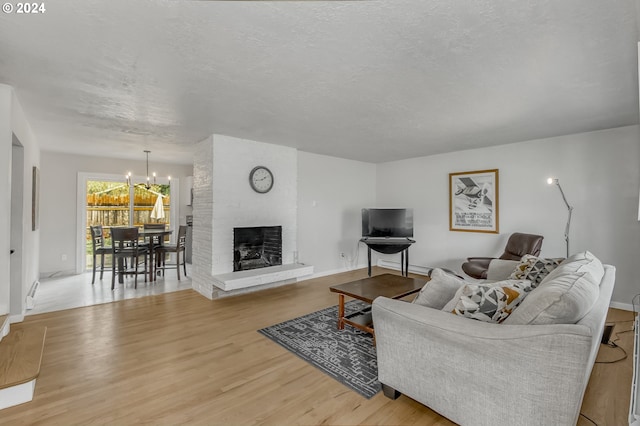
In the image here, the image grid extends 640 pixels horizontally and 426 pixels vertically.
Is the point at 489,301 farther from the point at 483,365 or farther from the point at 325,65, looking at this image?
the point at 325,65

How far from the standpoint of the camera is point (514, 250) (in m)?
4.10

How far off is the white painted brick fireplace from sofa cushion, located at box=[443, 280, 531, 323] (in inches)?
115

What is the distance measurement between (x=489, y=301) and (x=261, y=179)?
11.9ft

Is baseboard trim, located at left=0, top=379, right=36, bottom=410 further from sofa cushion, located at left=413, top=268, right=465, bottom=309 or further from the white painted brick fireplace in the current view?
sofa cushion, located at left=413, top=268, right=465, bottom=309

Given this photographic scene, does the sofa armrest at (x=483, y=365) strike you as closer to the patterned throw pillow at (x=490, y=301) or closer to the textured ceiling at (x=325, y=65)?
the patterned throw pillow at (x=490, y=301)

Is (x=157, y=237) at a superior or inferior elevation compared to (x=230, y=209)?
inferior

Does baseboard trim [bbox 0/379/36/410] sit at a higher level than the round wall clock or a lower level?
lower

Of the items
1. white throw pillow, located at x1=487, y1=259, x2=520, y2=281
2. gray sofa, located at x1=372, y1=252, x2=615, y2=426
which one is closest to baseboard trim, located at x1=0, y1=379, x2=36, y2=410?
gray sofa, located at x1=372, y1=252, x2=615, y2=426

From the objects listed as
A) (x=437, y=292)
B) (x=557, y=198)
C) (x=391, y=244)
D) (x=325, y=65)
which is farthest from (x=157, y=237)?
(x=557, y=198)

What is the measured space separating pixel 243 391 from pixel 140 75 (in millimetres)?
2486

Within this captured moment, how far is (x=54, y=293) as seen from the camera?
423 cm

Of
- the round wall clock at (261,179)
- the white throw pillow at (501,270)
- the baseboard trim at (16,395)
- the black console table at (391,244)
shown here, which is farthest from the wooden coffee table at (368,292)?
the baseboard trim at (16,395)

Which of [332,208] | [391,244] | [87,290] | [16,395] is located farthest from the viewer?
[332,208]

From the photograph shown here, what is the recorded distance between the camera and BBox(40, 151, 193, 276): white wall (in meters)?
5.30
